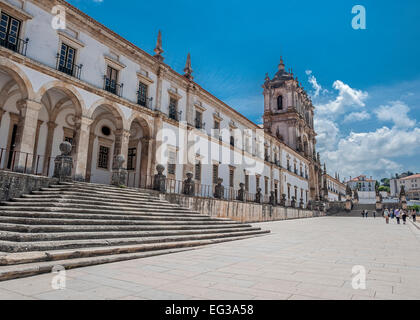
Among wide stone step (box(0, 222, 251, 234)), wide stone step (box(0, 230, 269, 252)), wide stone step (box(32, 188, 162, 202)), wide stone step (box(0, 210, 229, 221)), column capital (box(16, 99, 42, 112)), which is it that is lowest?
wide stone step (box(0, 230, 269, 252))

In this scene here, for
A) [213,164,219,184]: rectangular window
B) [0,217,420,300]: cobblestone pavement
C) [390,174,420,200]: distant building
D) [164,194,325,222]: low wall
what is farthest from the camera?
[390,174,420,200]: distant building

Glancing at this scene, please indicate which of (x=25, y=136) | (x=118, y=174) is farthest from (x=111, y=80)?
(x=25, y=136)

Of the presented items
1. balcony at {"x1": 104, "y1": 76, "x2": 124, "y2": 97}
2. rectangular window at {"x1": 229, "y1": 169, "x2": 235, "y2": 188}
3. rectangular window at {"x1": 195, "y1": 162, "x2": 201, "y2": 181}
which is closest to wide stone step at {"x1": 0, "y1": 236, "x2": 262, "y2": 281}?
balcony at {"x1": 104, "y1": 76, "x2": 124, "y2": 97}

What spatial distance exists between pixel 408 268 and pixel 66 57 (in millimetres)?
15019

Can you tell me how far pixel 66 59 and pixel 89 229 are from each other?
9.60 meters

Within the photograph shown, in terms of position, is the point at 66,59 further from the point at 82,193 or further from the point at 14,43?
the point at 82,193

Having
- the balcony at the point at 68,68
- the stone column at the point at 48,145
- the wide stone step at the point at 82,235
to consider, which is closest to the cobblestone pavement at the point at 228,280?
the wide stone step at the point at 82,235

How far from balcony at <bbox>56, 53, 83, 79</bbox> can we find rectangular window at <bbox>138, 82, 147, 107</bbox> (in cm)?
401

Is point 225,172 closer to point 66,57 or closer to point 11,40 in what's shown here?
point 66,57

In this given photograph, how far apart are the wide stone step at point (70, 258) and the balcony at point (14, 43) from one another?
31.8ft

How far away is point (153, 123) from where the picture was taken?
1750 cm

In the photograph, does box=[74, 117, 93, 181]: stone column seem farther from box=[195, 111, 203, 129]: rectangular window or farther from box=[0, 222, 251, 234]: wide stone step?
box=[195, 111, 203, 129]: rectangular window

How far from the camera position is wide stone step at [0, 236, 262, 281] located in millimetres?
4562
